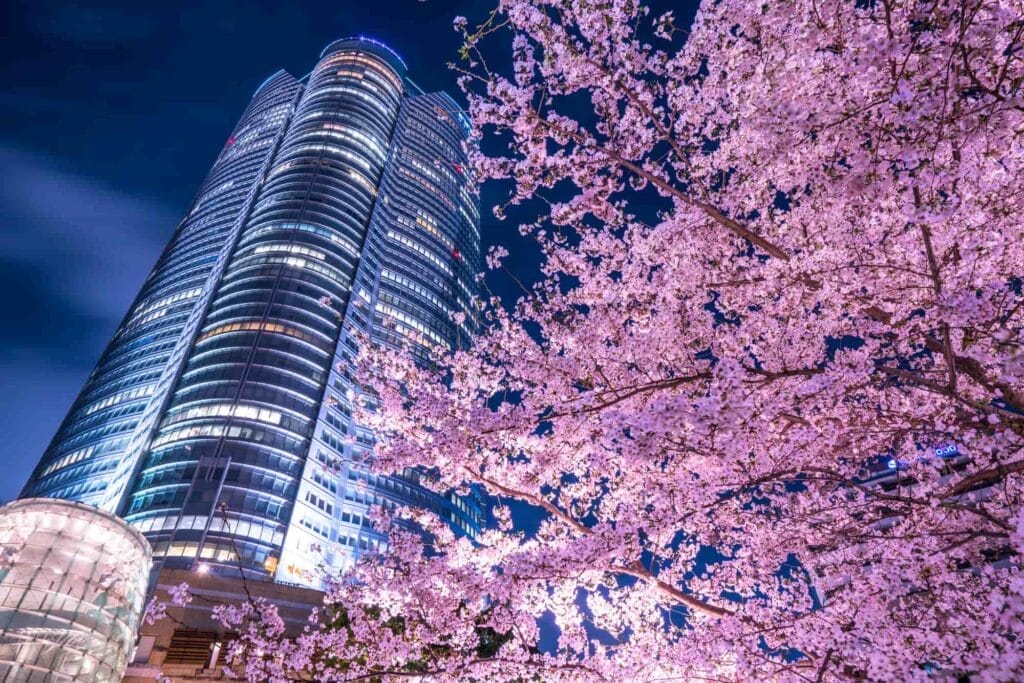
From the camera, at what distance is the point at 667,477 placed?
33.5 ft

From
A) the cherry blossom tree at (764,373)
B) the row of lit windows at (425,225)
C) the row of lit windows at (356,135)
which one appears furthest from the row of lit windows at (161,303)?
the cherry blossom tree at (764,373)

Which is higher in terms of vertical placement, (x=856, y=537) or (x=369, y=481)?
(x=369, y=481)

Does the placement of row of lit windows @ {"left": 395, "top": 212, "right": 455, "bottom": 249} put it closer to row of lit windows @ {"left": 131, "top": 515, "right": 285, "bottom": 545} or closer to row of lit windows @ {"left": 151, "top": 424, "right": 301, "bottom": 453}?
row of lit windows @ {"left": 151, "top": 424, "right": 301, "bottom": 453}

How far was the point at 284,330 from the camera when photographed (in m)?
63.0

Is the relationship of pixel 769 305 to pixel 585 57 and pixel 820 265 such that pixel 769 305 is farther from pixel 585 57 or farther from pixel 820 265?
pixel 585 57

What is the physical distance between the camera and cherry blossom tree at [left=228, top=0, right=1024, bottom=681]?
5145 mm

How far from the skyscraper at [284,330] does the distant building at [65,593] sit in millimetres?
21564

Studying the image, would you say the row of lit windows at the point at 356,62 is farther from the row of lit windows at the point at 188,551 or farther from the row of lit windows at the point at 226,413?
the row of lit windows at the point at 188,551

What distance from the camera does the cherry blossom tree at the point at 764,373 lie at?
5.14 meters

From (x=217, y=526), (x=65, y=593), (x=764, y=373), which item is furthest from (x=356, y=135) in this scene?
(x=764, y=373)

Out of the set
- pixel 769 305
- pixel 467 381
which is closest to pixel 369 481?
pixel 467 381

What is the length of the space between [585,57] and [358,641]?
17.0 metres

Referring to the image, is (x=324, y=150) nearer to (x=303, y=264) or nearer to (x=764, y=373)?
(x=303, y=264)

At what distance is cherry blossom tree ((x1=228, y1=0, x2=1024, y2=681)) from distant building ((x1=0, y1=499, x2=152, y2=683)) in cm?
476
